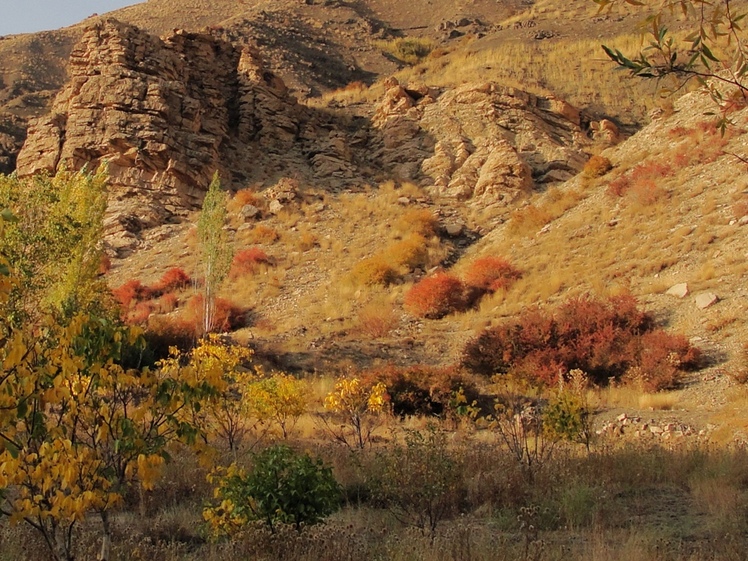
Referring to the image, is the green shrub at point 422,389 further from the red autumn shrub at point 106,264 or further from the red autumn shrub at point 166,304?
the red autumn shrub at point 106,264

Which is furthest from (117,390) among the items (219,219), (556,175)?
(556,175)

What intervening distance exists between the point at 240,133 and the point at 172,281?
517 inches

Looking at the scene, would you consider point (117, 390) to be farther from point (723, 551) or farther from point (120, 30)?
point (120, 30)

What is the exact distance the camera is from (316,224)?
27.8 meters

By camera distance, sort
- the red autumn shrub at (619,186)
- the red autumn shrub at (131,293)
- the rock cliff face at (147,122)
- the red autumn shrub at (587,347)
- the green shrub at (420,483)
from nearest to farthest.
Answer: the green shrub at (420,483), the red autumn shrub at (587,347), the red autumn shrub at (131,293), the red autumn shrub at (619,186), the rock cliff face at (147,122)

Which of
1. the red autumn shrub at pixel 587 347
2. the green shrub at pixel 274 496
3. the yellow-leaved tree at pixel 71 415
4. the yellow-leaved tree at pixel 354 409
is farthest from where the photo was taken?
the red autumn shrub at pixel 587 347

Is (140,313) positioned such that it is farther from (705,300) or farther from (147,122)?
(705,300)

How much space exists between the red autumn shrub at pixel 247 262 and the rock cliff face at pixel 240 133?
520cm

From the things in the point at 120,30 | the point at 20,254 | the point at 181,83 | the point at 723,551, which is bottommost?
the point at 723,551

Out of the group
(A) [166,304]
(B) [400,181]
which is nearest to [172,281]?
(A) [166,304]

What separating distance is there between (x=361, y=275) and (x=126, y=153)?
13592 millimetres

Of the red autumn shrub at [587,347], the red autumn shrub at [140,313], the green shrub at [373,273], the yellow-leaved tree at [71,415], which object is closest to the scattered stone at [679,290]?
the red autumn shrub at [587,347]

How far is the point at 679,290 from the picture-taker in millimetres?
16078

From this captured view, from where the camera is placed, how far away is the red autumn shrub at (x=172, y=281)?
23.6 metres
